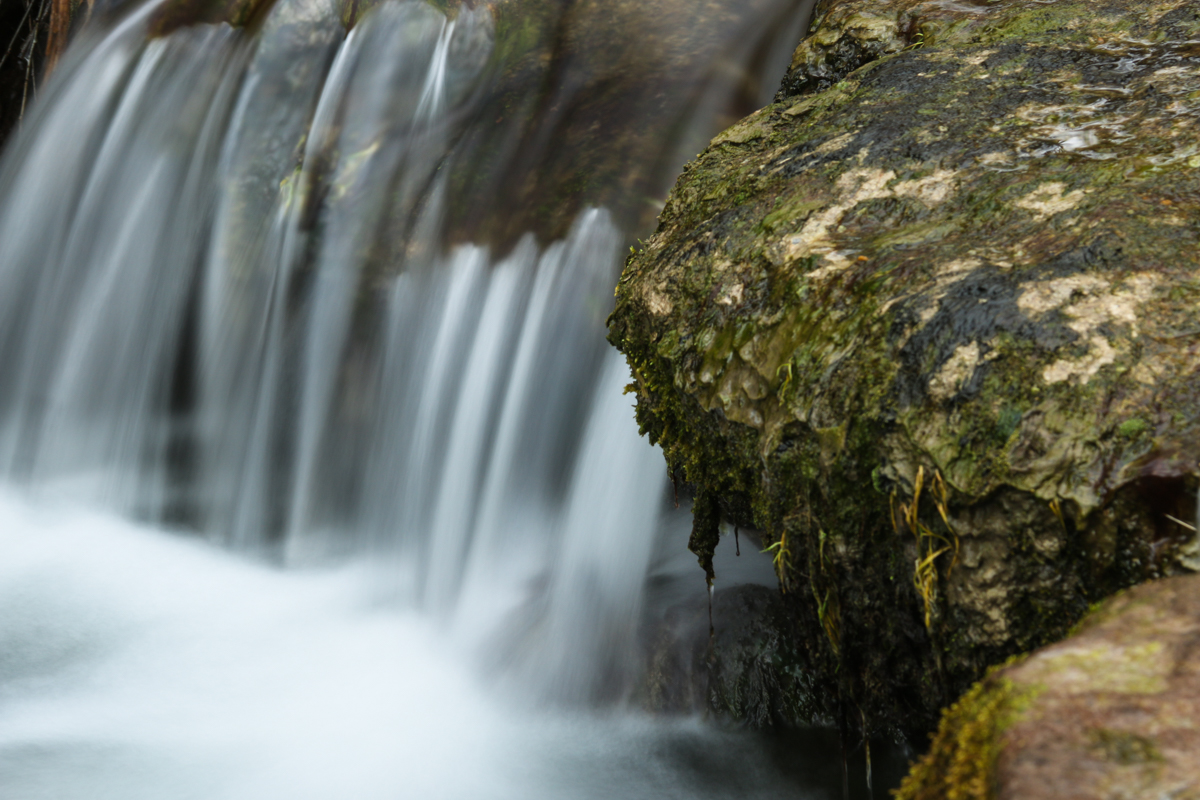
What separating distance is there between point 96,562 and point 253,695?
1.66m

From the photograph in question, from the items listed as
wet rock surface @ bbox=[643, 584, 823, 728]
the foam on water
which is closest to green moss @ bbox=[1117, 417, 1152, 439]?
wet rock surface @ bbox=[643, 584, 823, 728]

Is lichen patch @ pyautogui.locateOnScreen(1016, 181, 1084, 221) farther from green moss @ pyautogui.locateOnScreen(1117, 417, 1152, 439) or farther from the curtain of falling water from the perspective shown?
the curtain of falling water

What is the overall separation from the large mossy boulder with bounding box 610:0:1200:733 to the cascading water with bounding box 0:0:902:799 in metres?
1.15

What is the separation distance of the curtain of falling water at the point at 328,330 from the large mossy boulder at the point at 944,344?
1.26 m

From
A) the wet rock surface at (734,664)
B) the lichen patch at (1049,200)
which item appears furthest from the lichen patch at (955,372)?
the wet rock surface at (734,664)

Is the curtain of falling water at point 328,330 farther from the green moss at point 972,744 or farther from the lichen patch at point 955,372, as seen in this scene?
the green moss at point 972,744

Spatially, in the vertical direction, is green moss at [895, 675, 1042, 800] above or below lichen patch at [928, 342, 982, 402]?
below

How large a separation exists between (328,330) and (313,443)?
2.01 ft

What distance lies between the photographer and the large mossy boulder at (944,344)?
161cm

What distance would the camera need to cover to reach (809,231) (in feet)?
7.63

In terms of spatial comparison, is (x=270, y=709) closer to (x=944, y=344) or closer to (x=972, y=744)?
(x=944, y=344)

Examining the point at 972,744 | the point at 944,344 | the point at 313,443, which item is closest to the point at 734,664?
the point at 944,344

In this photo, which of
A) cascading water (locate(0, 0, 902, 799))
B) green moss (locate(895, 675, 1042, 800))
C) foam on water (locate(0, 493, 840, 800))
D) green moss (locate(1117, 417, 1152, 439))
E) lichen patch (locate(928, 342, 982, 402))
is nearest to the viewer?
green moss (locate(895, 675, 1042, 800))

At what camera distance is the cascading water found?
10.7ft
